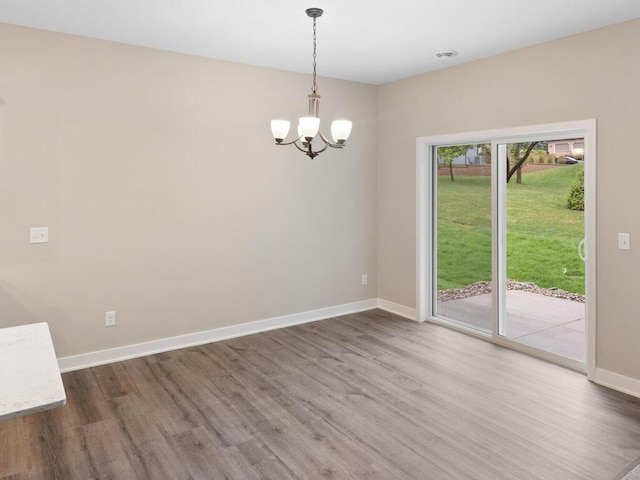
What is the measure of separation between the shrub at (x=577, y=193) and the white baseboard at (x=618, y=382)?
1.33m

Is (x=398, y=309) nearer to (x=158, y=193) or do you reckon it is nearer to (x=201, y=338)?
(x=201, y=338)

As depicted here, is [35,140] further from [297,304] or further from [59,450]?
[297,304]

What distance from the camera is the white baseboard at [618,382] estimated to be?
3.48 m

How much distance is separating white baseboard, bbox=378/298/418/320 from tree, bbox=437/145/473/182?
61.0 inches

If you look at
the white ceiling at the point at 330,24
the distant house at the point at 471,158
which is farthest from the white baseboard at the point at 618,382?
the white ceiling at the point at 330,24

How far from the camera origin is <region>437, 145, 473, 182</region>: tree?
4867 millimetres

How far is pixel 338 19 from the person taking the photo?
342 cm

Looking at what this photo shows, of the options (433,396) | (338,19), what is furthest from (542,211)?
(338,19)

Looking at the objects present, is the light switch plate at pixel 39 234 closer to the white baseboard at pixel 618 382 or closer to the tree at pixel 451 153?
the tree at pixel 451 153

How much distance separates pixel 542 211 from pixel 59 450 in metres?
4.09

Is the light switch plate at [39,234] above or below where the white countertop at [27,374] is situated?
above

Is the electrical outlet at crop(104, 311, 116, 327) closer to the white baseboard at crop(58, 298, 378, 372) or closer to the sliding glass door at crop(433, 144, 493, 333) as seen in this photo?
the white baseboard at crop(58, 298, 378, 372)

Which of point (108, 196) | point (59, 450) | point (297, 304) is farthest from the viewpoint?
point (297, 304)

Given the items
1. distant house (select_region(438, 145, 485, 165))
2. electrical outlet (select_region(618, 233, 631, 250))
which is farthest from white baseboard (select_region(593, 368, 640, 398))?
distant house (select_region(438, 145, 485, 165))
